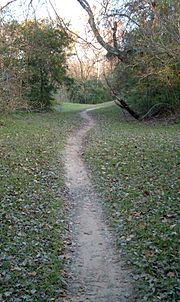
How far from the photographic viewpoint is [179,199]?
29.9 ft

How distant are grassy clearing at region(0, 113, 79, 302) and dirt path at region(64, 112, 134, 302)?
Result: 0.27 meters

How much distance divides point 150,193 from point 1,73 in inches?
574

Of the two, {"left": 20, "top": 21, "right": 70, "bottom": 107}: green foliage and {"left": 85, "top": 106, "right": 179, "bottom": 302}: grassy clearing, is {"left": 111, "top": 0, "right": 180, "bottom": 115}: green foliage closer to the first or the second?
{"left": 85, "top": 106, "right": 179, "bottom": 302}: grassy clearing

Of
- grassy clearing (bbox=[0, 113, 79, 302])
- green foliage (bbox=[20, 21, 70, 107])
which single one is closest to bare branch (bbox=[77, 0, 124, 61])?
green foliage (bbox=[20, 21, 70, 107])

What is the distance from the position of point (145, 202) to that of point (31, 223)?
2.63m

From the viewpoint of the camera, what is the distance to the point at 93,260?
266 inches

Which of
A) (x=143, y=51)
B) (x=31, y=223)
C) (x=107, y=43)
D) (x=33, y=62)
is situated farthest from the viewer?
(x=33, y=62)

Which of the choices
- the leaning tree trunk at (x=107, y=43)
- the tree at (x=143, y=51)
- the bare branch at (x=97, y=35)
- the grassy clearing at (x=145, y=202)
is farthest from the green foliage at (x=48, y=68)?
the grassy clearing at (x=145, y=202)

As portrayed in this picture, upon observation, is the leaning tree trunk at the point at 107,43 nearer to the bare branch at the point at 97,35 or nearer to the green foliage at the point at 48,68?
the bare branch at the point at 97,35

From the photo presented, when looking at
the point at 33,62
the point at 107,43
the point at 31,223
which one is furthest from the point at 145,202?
the point at 33,62

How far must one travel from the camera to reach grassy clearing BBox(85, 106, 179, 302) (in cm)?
599

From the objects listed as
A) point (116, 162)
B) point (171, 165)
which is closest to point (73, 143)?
point (116, 162)

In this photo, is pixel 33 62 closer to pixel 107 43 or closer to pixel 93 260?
pixel 107 43

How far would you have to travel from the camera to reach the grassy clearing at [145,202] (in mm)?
5988
